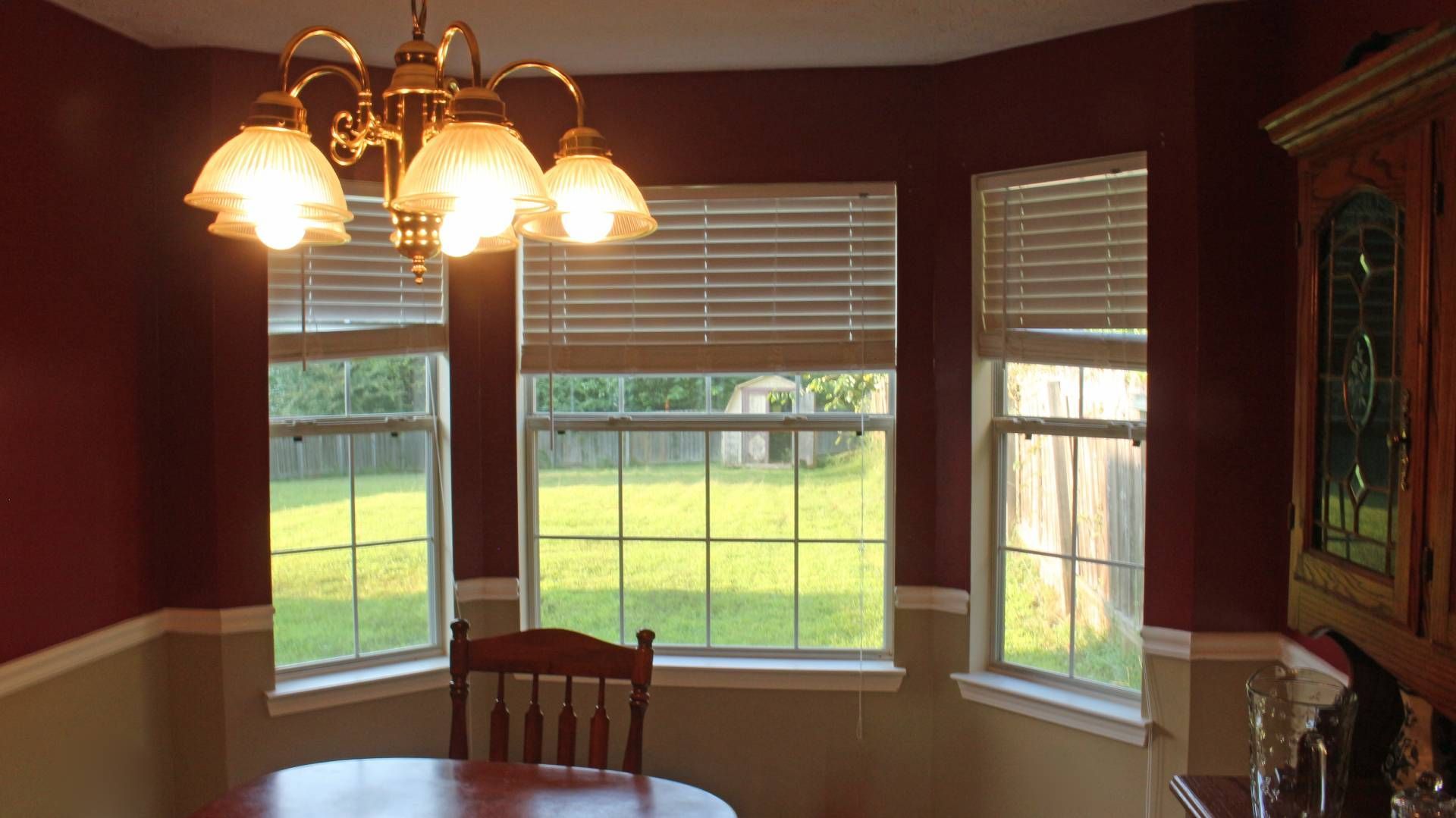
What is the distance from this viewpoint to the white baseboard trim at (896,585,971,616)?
3.31 m

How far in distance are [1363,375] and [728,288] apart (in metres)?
2.05

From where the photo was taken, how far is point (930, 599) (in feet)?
11.0

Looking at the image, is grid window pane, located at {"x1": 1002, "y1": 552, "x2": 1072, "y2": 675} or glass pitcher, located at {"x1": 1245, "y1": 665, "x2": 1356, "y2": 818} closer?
glass pitcher, located at {"x1": 1245, "y1": 665, "x2": 1356, "y2": 818}

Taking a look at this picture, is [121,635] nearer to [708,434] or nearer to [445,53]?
[708,434]

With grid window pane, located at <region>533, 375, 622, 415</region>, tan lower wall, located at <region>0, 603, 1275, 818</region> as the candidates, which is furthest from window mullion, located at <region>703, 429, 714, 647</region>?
grid window pane, located at <region>533, 375, 622, 415</region>

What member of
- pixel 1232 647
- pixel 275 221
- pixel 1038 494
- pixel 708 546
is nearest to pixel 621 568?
pixel 708 546

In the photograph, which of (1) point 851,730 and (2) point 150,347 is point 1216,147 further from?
(2) point 150,347

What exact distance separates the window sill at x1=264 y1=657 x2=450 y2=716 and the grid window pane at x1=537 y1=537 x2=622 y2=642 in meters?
0.40

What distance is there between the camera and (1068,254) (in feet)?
10.1

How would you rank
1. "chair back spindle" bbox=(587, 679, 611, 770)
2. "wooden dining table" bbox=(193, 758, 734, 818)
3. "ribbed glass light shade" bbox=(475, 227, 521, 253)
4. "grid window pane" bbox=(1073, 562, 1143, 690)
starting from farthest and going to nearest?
"grid window pane" bbox=(1073, 562, 1143, 690) → "chair back spindle" bbox=(587, 679, 611, 770) → "wooden dining table" bbox=(193, 758, 734, 818) → "ribbed glass light shade" bbox=(475, 227, 521, 253)

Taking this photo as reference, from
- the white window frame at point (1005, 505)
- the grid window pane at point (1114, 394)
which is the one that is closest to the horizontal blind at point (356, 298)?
the white window frame at point (1005, 505)

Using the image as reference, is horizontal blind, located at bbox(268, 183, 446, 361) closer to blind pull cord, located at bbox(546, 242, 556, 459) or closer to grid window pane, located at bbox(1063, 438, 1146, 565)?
blind pull cord, located at bbox(546, 242, 556, 459)

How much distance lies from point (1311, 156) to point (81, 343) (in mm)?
2996

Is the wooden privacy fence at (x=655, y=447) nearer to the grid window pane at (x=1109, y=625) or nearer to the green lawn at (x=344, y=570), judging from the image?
the green lawn at (x=344, y=570)
